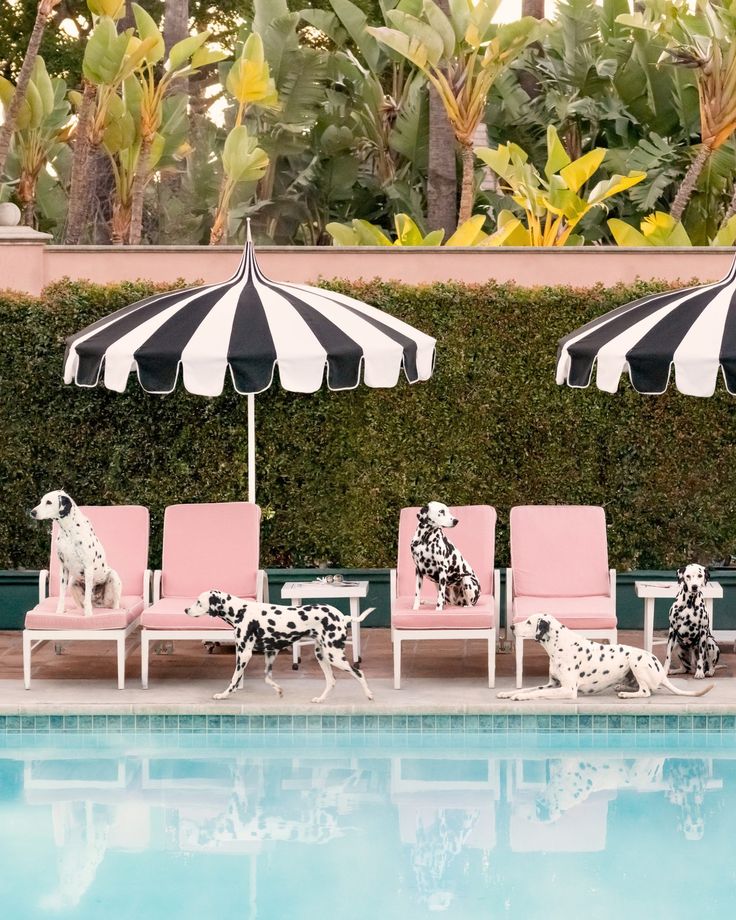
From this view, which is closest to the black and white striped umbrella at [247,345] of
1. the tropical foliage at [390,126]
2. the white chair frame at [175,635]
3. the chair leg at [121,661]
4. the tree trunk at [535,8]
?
the white chair frame at [175,635]

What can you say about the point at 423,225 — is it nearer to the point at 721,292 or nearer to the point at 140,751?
the point at 721,292

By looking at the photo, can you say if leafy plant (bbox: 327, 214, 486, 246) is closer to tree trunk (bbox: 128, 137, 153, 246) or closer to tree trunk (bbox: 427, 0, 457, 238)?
tree trunk (bbox: 427, 0, 457, 238)

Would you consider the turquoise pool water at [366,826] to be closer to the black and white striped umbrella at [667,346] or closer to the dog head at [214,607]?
the dog head at [214,607]

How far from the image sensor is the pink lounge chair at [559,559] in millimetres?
10469

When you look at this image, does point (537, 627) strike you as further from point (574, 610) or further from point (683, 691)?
point (683, 691)

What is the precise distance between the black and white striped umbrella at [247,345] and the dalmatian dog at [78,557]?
37.3 inches

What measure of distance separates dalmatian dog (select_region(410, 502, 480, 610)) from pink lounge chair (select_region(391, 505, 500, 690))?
0.14 m

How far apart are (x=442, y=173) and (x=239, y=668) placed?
11.7 metres

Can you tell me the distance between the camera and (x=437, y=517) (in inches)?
389

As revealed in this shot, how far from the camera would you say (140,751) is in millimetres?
8766

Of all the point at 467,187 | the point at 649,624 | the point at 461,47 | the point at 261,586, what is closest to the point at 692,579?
the point at 649,624

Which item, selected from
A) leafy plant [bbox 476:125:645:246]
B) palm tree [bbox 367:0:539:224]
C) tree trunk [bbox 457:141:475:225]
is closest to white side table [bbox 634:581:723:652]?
leafy plant [bbox 476:125:645:246]

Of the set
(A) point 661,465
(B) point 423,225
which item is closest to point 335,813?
(A) point 661,465

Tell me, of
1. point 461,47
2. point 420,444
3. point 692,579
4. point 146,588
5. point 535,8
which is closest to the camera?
point 692,579
